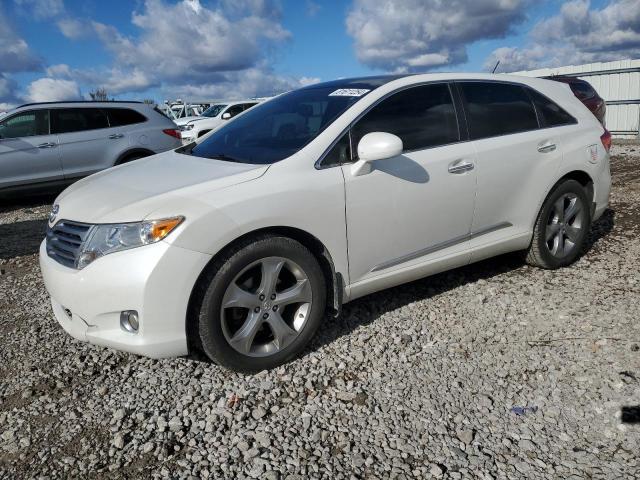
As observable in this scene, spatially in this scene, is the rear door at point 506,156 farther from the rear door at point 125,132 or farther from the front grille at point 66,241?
the rear door at point 125,132

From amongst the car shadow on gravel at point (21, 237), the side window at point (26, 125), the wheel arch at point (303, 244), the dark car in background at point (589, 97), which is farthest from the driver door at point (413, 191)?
the dark car in background at point (589, 97)

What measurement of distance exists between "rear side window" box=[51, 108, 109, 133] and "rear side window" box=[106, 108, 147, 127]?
10 centimetres

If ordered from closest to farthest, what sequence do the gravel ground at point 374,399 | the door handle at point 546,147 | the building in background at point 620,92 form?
1. the gravel ground at point 374,399
2. the door handle at point 546,147
3. the building in background at point 620,92

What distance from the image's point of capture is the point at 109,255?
274 cm

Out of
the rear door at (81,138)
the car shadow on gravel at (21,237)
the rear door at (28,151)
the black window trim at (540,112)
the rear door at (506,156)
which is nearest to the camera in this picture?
the rear door at (506,156)

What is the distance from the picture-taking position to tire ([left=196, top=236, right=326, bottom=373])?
112 inches

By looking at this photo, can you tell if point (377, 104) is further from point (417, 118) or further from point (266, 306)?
point (266, 306)

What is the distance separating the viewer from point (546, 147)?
13.8 ft

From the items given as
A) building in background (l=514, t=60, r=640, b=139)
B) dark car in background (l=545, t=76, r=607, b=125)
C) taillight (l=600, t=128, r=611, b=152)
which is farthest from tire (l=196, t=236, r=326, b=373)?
building in background (l=514, t=60, r=640, b=139)

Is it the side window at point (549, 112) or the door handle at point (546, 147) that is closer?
the door handle at point (546, 147)

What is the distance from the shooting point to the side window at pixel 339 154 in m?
3.21

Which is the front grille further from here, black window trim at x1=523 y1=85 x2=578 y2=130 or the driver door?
black window trim at x1=523 y1=85 x2=578 y2=130

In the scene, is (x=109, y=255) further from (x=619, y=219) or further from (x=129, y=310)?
(x=619, y=219)

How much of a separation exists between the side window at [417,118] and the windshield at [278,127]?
18 centimetres
